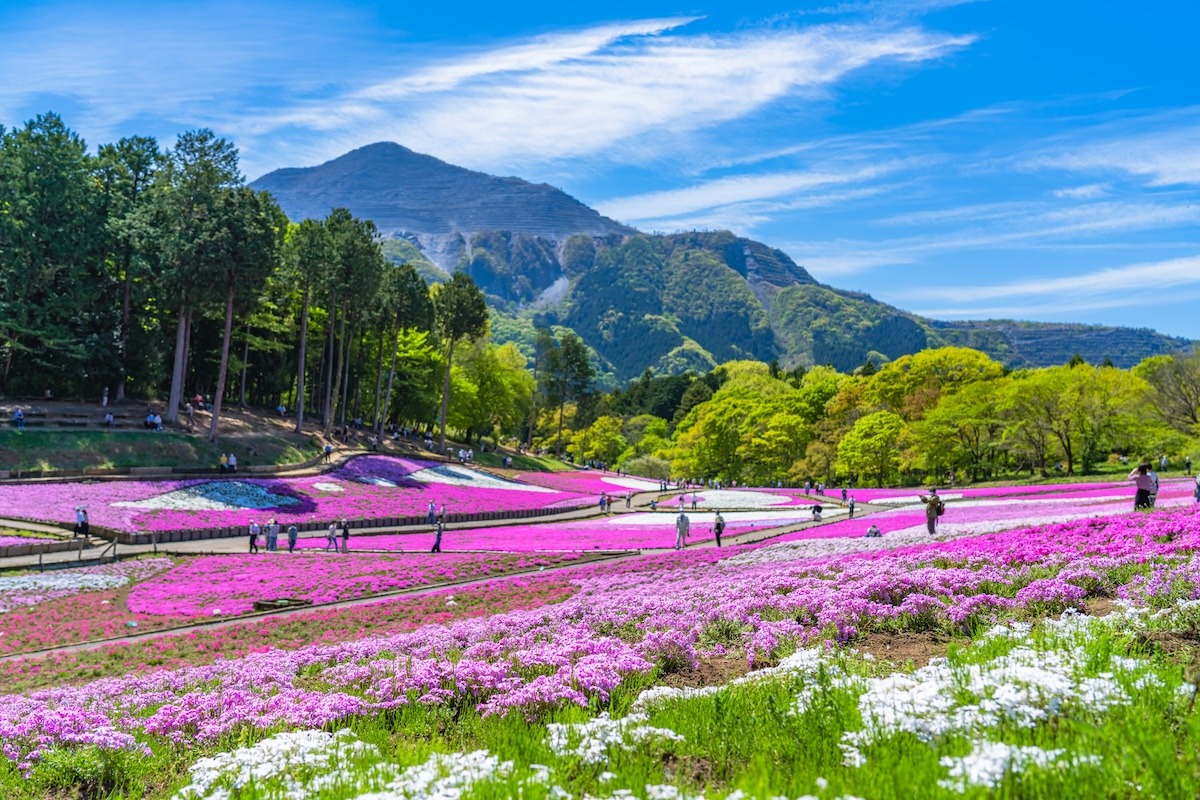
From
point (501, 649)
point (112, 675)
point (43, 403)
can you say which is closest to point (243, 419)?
point (43, 403)

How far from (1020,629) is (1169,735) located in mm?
4660

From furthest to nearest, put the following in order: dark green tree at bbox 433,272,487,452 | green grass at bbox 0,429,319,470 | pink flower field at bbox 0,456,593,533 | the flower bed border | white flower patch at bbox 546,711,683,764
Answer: dark green tree at bbox 433,272,487,452
green grass at bbox 0,429,319,470
pink flower field at bbox 0,456,593,533
the flower bed border
white flower patch at bbox 546,711,683,764

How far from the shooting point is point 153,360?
57844mm

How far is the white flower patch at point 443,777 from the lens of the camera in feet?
17.7

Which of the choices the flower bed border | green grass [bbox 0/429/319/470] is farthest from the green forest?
the flower bed border

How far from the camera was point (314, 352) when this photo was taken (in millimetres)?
81250

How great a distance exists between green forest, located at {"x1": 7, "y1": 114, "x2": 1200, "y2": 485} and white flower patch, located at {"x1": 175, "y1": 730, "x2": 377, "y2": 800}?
4981 cm

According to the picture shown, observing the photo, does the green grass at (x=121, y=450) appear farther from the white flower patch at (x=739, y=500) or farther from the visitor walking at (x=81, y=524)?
the white flower patch at (x=739, y=500)

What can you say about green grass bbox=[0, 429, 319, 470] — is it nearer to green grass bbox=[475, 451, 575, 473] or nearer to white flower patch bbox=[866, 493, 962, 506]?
green grass bbox=[475, 451, 575, 473]

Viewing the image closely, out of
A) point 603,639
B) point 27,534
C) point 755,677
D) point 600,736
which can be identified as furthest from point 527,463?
point 600,736

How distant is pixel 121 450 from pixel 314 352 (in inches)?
1374

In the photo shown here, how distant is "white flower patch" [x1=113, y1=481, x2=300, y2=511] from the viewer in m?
41.5

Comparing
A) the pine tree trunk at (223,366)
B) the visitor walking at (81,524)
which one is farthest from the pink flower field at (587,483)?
the visitor walking at (81,524)

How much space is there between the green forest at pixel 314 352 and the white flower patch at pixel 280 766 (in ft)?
163
